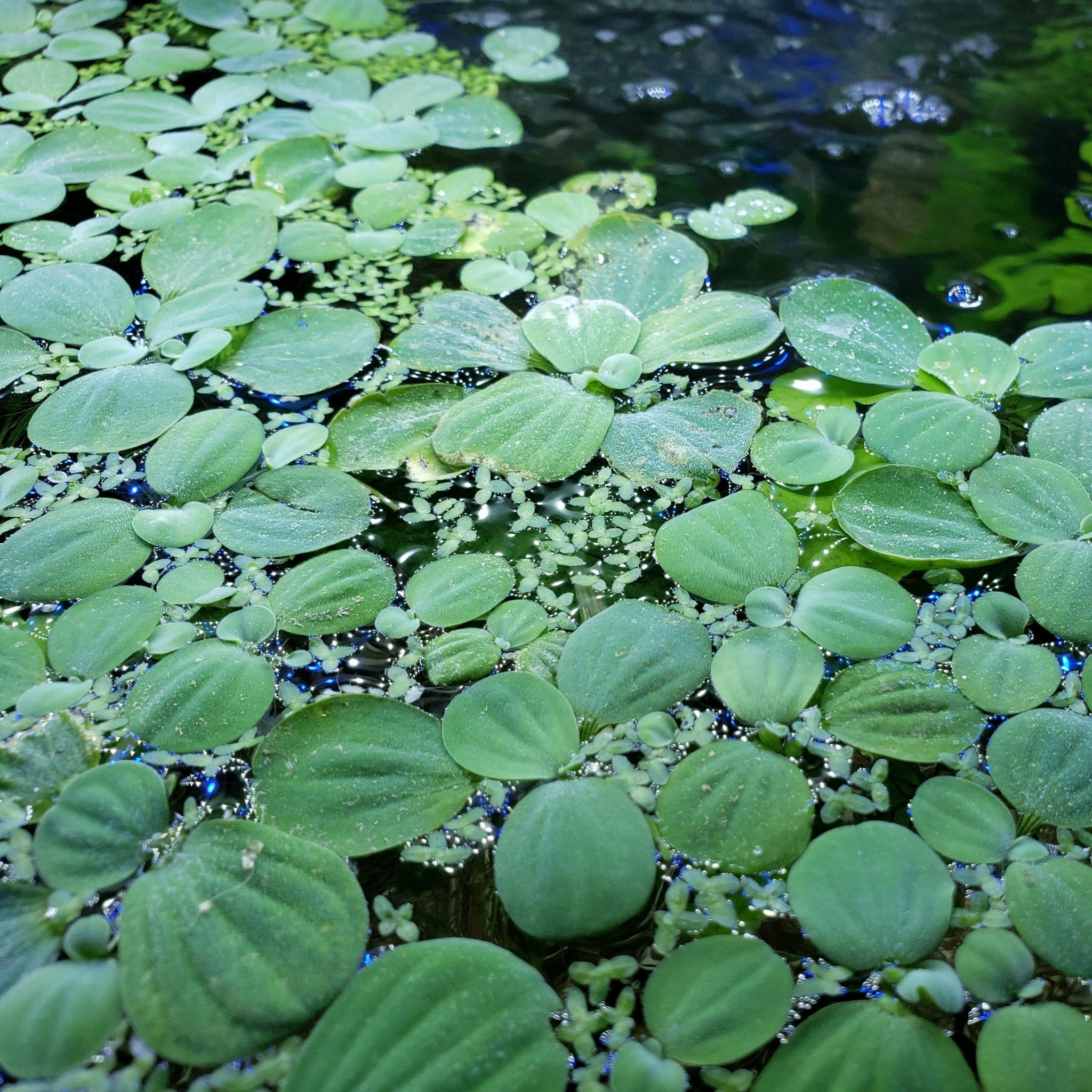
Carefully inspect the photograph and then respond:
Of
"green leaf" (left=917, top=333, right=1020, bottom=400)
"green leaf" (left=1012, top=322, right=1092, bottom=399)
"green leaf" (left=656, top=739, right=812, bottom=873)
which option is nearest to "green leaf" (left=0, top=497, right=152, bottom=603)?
"green leaf" (left=656, top=739, right=812, bottom=873)

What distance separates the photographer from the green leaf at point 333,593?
1110 mm

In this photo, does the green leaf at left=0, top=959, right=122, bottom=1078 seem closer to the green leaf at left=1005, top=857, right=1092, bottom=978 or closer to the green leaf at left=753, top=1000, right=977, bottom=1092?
the green leaf at left=753, top=1000, right=977, bottom=1092

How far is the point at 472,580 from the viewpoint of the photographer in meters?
1.15

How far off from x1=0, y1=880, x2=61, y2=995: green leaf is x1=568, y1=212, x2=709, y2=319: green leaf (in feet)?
3.83

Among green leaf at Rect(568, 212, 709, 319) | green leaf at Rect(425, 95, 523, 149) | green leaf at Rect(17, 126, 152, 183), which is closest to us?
green leaf at Rect(568, 212, 709, 319)

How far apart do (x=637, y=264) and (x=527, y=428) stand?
467 millimetres

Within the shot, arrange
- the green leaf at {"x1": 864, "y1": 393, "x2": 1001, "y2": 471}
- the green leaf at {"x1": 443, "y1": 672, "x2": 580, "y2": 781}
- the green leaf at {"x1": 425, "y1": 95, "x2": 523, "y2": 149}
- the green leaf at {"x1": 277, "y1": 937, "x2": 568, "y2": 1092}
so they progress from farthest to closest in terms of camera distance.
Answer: the green leaf at {"x1": 425, "y1": 95, "x2": 523, "y2": 149} < the green leaf at {"x1": 864, "y1": 393, "x2": 1001, "y2": 471} < the green leaf at {"x1": 443, "y1": 672, "x2": 580, "y2": 781} < the green leaf at {"x1": 277, "y1": 937, "x2": 568, "y2": 1092}

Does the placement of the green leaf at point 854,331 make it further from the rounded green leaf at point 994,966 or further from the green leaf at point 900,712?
the rounded green leaf at point 994,966

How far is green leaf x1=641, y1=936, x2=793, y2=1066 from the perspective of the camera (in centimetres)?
79

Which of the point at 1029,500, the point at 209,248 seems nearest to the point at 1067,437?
the point at 1029,500

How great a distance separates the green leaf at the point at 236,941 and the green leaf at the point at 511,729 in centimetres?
18

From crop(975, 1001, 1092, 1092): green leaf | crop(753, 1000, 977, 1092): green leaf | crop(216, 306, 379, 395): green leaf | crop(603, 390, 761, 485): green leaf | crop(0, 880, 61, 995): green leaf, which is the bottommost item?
crop(975, 1001, 1092, 1092): green leaf

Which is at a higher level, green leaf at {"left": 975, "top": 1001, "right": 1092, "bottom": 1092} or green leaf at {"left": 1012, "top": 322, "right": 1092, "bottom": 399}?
green leaf at {"left": 1012, "top": 322, "right": 1092, "bottom": 399}

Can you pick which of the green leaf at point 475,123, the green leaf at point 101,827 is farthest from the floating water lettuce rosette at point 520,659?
the green leaf at point 475,123
